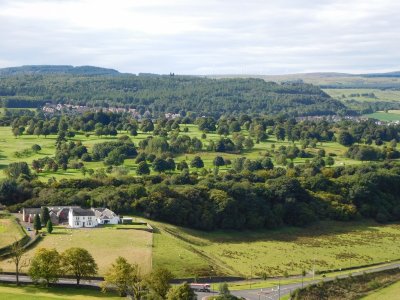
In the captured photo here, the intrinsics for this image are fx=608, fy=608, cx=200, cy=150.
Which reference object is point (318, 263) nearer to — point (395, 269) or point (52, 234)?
point (395, 269)

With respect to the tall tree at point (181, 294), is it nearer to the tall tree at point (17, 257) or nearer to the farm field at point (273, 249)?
the farm field at point (273, 249)

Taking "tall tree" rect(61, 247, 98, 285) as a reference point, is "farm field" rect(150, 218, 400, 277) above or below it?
below

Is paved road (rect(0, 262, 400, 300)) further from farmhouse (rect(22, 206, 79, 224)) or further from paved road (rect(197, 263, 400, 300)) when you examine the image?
farmhouse (rect(22, 206, 79, 224))

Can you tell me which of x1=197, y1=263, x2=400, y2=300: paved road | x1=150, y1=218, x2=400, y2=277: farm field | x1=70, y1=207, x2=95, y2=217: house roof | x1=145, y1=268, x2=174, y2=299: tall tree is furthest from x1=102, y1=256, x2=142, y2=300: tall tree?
x1=70, y1=207, x2=95, y2=217: house roof

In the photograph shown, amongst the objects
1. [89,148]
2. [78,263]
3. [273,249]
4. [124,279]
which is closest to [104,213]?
[78,263]

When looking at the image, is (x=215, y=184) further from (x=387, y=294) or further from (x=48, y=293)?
(x=48, y=293)

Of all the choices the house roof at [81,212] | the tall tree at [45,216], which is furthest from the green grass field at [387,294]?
the tall tree at [45,216]
